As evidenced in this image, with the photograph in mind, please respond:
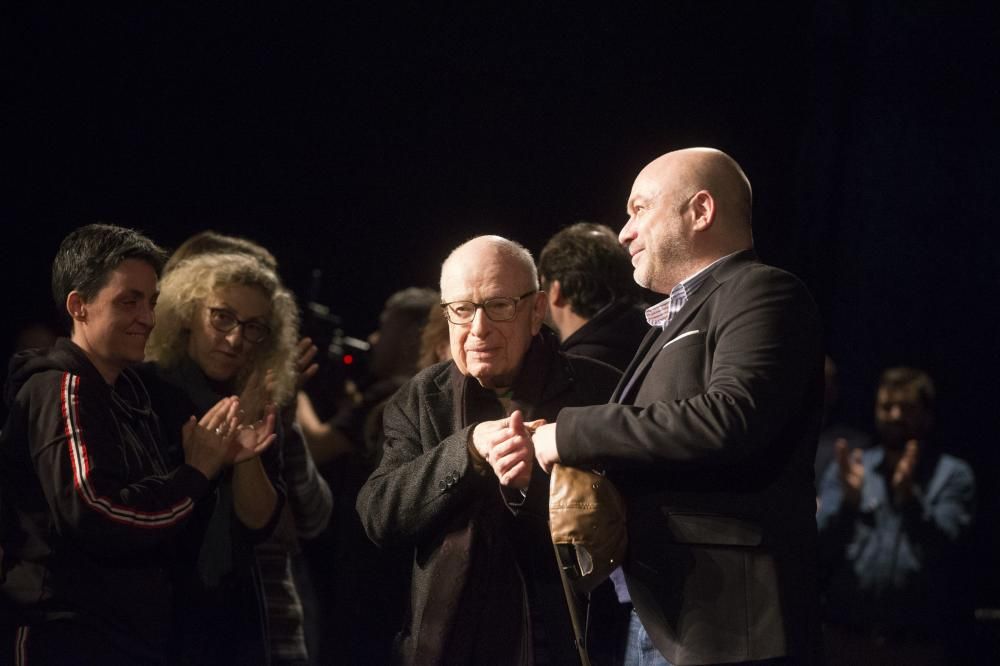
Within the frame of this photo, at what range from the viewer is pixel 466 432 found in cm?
204

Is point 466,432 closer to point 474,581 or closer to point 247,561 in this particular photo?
point 474,581

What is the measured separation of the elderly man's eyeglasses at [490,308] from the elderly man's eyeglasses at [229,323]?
808mm

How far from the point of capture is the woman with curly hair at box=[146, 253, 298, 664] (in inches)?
97.6

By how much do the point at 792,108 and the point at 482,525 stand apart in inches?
144

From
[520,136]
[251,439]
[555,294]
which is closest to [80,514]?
[251,439]

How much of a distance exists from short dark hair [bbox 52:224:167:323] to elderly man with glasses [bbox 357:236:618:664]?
25.3 inches

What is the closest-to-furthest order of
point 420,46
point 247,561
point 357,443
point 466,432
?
point 466,432 → point 247,561 → point 357,443 → point 420,46

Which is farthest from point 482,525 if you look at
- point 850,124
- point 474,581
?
point 850,124

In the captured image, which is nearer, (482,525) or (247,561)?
(482,525)

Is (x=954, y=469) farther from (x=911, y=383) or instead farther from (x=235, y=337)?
(x=235, y=337)

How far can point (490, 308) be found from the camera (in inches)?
87.0

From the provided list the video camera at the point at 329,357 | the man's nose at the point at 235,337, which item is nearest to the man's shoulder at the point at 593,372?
the man's nose at the point at 235,337

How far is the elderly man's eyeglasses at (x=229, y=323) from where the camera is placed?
110 inches

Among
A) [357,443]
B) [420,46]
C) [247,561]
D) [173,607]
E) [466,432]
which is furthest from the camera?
[420,46]
